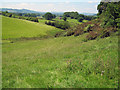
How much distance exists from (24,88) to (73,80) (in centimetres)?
240

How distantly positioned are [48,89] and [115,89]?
9.59 feet

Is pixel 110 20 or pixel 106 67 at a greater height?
pixel 110 20

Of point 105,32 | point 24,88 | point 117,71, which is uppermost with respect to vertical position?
point 105,32

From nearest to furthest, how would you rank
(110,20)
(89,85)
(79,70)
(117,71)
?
1. (89,85)
2. (117,71)
3. (79,70)
4. (110,20)

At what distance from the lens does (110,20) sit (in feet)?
100

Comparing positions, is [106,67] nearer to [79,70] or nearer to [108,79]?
[108,79]

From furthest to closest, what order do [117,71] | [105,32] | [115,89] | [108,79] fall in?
[105,32], [117,71], [108,79], [115,89]

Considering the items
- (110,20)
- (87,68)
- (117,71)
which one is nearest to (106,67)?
(117,71)

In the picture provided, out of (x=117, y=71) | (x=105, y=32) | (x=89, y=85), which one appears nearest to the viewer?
(x=89, y=85)

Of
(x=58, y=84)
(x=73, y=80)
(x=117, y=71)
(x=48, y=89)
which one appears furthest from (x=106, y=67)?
(x=48, y=89)

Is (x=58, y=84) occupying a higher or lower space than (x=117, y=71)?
lower

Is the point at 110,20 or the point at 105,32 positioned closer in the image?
the point at 105,32

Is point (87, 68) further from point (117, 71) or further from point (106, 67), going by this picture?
point (117, 71)

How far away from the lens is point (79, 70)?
7.16m
